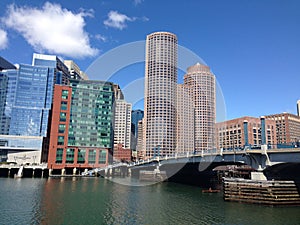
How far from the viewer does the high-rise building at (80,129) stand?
115688mm

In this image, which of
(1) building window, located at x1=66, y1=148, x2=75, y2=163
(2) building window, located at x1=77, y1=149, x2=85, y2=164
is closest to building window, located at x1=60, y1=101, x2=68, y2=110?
(1) building window, located at x1=66, y1=148, x2=75, y2=163

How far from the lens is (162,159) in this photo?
89750mm

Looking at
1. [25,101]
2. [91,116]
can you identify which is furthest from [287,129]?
[25,101]

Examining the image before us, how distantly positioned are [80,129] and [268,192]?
9173cm

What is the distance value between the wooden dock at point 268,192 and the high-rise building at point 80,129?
8487cm

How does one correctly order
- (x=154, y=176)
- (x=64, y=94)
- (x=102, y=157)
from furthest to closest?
(x=102, y=157) < (x=64, y=94) < (x=154, y=176)

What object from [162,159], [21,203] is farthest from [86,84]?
[21,203]

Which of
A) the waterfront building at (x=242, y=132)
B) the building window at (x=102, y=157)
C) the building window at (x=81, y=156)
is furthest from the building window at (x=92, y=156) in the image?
the waterfront building at (x=242, y=132)

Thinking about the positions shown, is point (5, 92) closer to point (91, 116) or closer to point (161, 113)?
point (91, 116)

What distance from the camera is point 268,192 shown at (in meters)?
43.7

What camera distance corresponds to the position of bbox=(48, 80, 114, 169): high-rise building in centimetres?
11569

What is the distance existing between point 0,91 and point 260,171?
200536 mm

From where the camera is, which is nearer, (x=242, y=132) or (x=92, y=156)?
(x=92, y=156)

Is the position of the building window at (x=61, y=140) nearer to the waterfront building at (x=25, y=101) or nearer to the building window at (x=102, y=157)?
the building window at (x=102, y=157)
